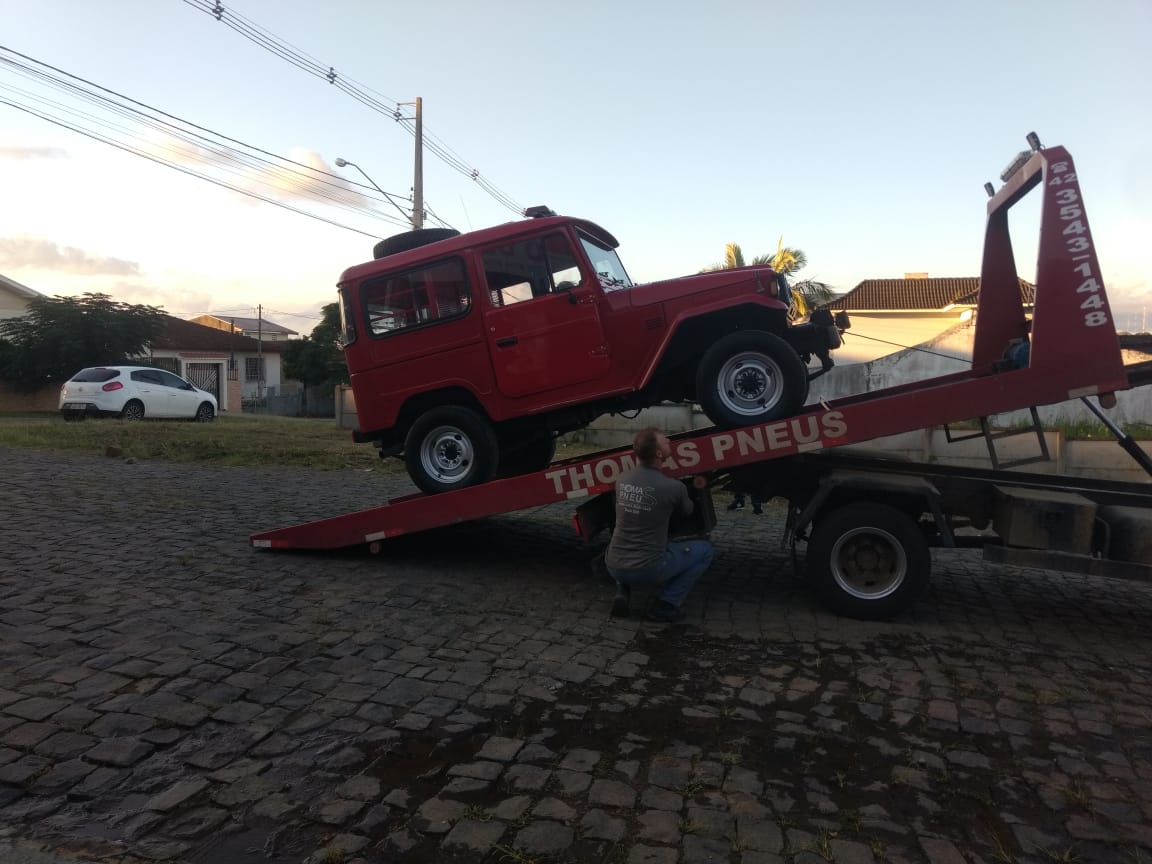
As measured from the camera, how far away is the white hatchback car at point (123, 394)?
68.1 feet

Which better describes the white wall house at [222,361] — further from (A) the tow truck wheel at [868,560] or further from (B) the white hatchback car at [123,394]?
(A) the tow truck wheel at [868,560]

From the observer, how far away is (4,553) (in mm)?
7043

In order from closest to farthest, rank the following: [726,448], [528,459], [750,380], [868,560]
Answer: [868,560]
[726,448]
[750,380]
[528,459]

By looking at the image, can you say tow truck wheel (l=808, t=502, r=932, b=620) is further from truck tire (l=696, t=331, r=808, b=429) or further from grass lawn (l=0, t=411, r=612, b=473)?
grass lawn (l=0, t=411, r=612, b=473)

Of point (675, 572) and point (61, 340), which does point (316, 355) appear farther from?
point (675, 572)

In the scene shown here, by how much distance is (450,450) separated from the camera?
24.1 feet

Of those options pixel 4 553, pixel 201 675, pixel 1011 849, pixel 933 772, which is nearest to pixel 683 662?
pixel 933 772

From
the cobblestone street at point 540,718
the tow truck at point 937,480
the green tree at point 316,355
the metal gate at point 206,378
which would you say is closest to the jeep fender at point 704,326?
the tow truck at point 937,480

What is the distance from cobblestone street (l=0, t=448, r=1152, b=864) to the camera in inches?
129

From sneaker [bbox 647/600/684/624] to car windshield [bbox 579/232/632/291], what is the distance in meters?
2.60

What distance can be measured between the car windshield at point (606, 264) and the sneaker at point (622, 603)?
246cm

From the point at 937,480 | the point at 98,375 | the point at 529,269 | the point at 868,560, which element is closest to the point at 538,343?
the point at 529,269

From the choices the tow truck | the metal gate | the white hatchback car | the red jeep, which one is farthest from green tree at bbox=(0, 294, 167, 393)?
the tow truck

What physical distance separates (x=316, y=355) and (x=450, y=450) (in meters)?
39.7
